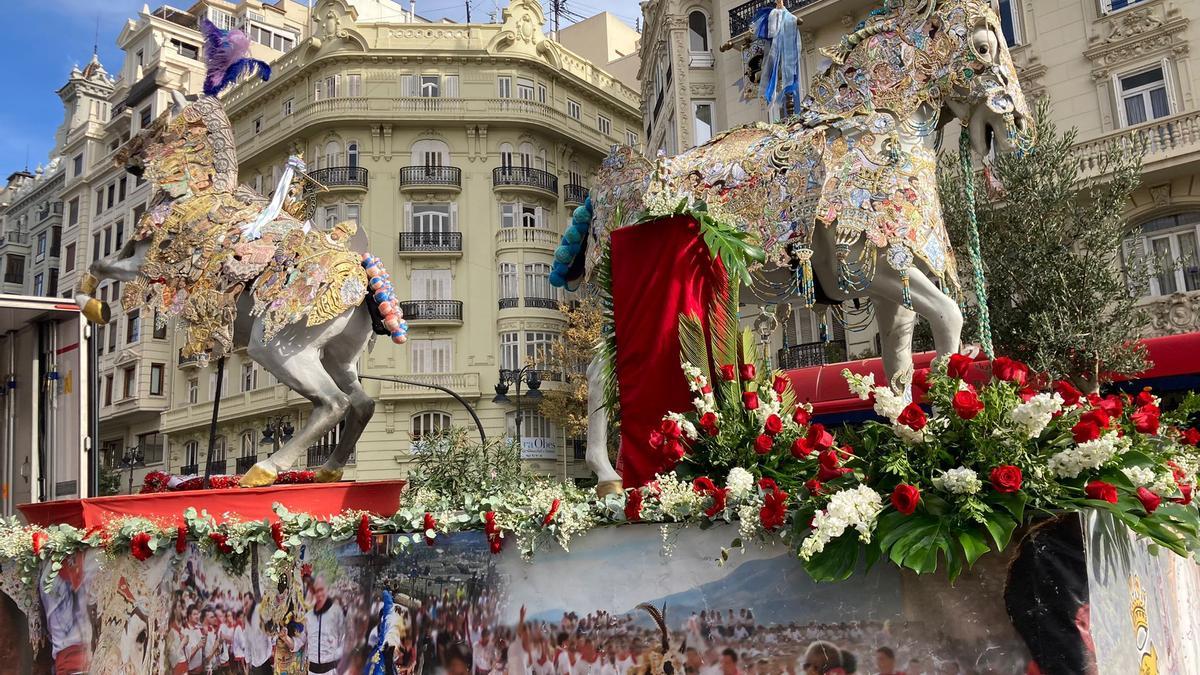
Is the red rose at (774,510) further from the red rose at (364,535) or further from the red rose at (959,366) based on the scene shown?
the red rose at (364,535)

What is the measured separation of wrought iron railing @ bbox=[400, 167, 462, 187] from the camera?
3503 cm

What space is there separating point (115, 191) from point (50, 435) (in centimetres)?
3893

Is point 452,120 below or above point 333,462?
above

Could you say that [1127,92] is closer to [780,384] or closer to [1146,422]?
[780,384]

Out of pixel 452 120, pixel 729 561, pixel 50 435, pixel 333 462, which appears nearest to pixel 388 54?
pixel 452 120

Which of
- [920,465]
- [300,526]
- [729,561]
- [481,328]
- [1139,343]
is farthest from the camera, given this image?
[481,328]

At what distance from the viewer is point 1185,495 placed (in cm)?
352

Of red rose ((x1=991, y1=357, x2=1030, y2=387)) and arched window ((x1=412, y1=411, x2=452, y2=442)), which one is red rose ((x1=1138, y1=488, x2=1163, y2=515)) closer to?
red rose ((x1=991, y1=357, x2=1030, y2=387))

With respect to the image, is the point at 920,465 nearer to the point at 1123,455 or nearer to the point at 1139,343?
the point at 1123,455

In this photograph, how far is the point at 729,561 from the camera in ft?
12.0

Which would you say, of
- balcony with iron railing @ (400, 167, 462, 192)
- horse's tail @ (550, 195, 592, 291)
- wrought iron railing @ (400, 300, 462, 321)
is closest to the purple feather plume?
horse's tail @ (550, 195, 592, 291)

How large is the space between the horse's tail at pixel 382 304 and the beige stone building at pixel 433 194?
83.2 ft

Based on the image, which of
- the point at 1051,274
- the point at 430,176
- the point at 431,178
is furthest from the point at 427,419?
the point at 1051,274

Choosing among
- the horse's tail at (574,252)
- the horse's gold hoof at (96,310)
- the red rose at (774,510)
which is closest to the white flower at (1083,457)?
the red rose at (774,510)
